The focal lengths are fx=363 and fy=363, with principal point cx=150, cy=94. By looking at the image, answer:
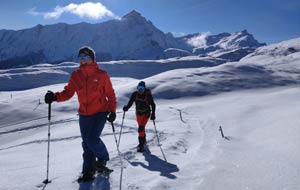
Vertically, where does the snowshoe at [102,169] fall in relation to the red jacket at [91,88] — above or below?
below

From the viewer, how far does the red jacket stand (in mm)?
5660

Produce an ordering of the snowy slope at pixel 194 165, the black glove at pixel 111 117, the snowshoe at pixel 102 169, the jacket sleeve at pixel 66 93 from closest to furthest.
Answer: the snowy slope at pixel 194 165 → the black glove at pixel 111 117 → the jacket sleeve at pixel 66 93 → the snowshoe at pixel 102 169

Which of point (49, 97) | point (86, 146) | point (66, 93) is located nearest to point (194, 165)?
point (86, 146)

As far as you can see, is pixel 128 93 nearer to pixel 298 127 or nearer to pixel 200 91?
pixel 200 91

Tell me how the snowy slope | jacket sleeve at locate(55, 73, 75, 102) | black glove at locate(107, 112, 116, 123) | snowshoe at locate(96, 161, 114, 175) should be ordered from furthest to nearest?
snowshoe at locate(96, 161, 114, 175) < jacket sleeve at locate(55, 73, 75, 102) < black glove at locate(107, 112, 116, 123) < the snowy slope

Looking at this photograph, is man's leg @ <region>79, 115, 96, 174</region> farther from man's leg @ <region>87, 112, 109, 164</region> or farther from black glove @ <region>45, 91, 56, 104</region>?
black glove @ <region>45, 91, 56, 104</region>

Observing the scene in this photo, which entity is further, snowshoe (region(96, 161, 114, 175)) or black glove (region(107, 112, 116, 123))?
snowshoe (region(96, 161, 114, 175))

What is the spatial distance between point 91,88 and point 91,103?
23cm

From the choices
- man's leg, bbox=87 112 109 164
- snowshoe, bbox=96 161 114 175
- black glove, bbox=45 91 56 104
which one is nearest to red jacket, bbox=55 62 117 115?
man's leg, bbox=87 112 109 164

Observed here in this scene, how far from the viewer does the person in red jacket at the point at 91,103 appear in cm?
566

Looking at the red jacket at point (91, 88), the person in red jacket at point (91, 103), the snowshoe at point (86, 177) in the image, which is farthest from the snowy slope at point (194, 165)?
the red jacket at point (91, 88)

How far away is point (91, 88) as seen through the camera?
5.66 metres

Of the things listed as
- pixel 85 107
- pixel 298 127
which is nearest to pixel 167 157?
pixel 85 107

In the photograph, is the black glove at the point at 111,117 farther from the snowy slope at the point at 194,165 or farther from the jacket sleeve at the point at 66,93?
the snowy slope at the point at 194,165
